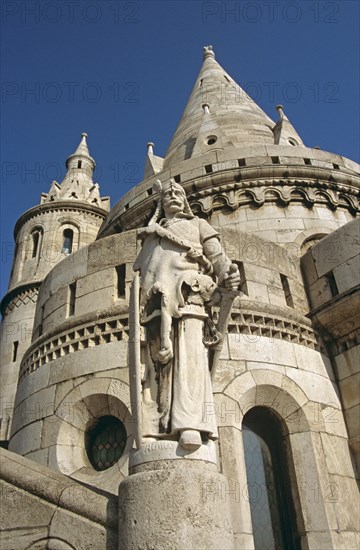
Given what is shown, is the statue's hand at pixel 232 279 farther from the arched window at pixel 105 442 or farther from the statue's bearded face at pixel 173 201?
the arched window at pixel 105 442

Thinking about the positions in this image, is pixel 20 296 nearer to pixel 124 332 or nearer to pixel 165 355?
pixel 124 332

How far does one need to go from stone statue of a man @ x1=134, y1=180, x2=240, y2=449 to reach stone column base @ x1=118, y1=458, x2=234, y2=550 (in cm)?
25

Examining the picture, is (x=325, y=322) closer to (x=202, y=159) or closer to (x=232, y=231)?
(x=232, y=231)

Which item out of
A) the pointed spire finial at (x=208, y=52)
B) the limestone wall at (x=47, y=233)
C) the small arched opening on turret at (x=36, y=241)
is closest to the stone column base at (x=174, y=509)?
the limestone wall at (x=47, y=233)

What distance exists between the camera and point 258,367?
25.4 ft

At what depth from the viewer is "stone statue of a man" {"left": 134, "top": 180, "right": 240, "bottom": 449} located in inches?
163

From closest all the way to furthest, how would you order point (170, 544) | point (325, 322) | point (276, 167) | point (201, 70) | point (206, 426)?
1. point (170, 544)
2. point (206, 426)
3. point (325, 322)
4. point (276, 167)
5. point (201, 70)

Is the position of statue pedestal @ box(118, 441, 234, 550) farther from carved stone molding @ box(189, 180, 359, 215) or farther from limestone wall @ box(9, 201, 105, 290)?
limestone wall @ box(9, 201, 105, 290)

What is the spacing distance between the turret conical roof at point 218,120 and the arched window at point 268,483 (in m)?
9.68

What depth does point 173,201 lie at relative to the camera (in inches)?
210

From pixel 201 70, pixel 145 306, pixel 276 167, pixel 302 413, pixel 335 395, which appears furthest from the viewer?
pixel 201 70

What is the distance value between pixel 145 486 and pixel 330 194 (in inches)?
413

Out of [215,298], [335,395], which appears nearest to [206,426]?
[215,298]

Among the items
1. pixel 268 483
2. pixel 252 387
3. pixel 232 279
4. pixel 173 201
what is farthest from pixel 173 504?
pixel 268 483
